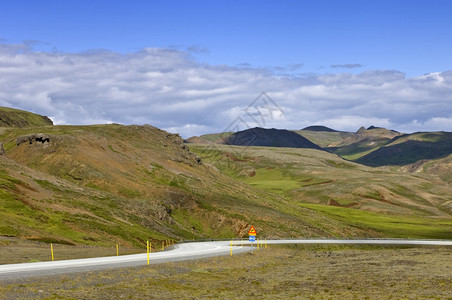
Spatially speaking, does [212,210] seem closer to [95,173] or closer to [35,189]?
[95,173]

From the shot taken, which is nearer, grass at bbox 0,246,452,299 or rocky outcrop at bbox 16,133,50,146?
grass at bbox 0,246,452,299

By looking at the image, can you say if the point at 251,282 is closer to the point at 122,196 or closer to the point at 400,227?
the point at 122,196

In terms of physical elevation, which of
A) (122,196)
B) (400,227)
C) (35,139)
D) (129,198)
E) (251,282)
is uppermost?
(35,139)

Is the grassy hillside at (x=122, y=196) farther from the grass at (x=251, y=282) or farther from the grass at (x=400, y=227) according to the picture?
the grass at (x=251, y=282)

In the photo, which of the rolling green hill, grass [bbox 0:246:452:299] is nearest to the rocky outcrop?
the rolling green hill

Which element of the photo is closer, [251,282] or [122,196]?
[251,282]

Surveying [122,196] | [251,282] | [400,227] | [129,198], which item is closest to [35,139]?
[122,196]

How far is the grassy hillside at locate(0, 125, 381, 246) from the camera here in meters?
79.4

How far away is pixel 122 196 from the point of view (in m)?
115

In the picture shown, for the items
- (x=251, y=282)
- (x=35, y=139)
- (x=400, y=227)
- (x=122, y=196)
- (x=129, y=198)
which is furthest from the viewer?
(x=400, y=227)

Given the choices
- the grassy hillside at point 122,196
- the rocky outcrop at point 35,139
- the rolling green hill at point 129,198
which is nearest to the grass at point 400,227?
the rolling green hill at point 129,198

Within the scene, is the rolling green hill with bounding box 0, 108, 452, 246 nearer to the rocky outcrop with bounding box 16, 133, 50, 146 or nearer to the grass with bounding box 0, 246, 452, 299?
the rocky outcrop with bounding box 16, 133, 50, 146

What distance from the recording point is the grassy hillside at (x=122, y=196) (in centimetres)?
7938

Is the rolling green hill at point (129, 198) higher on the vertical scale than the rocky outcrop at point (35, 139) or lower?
lower
